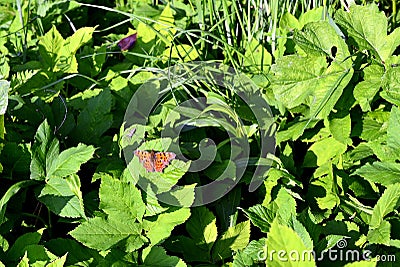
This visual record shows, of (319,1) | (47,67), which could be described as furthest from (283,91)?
(47,67)

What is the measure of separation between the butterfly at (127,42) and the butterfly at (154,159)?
602 millimetres

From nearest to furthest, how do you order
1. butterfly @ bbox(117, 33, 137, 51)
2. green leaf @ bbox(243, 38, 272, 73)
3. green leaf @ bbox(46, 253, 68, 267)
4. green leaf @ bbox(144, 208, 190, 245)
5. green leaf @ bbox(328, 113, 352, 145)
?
green leaf @ bbox(46, 253, 68, 267)
green leaf @ bbox(144, 208, 190, 245)
green leaf @ bbox(328, 113, 352, 145)
green leaf @ bbox(243, 38, 272, 73)
butterfly @ bbox(117, 33, 137, 51)

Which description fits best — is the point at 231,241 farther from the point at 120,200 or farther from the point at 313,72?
the point at 313,72

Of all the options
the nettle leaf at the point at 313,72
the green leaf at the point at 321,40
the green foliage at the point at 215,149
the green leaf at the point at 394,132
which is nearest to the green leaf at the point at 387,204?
the green foliage at the point at 215,149

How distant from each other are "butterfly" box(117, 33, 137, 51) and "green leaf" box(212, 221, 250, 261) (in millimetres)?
748

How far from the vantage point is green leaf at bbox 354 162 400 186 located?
1.22 meters

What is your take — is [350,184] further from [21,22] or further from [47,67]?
[21,22]

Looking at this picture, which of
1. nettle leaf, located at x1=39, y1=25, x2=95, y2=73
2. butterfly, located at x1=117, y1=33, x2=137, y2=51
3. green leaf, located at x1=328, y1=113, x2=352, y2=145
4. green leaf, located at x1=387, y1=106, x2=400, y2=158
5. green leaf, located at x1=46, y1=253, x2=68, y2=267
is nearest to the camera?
green leaf, located at x1=46, y1=253, x2=68, y2=267

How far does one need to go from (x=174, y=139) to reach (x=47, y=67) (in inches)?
20.7

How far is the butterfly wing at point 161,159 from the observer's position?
1210 mm

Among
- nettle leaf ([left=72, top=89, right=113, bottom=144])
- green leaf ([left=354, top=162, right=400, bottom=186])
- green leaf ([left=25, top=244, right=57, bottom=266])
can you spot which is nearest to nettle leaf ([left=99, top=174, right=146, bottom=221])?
green leaf ([left=25, top=244, right=57, bottom=266])

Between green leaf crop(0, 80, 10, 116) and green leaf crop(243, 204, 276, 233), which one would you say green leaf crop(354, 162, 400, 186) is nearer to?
green leaf crop(243, 204, 276, 233)

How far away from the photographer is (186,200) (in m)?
1.19

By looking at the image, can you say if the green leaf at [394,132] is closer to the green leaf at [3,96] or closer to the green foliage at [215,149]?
the green foliage at [215,149]
